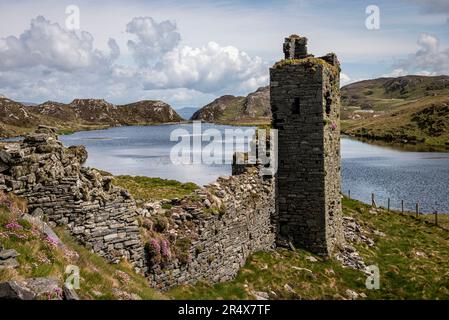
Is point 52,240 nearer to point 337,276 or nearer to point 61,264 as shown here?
point 61,264

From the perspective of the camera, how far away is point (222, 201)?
2012 cm

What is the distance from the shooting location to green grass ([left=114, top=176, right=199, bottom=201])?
38938 mm

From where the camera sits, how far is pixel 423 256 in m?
28.1

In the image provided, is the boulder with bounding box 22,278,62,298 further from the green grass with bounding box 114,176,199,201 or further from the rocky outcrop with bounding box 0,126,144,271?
the green grass with bounding box 114,176,199,201

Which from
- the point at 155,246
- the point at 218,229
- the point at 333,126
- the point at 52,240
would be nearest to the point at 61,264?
the point at 52,240

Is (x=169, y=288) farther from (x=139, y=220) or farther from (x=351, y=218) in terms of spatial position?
(x=351, y=218)

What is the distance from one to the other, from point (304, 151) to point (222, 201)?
6.89m

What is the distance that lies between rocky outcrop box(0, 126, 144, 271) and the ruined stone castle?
0.03m

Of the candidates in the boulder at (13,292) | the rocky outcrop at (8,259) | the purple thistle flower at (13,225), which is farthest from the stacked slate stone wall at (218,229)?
the boulder at (13,292)

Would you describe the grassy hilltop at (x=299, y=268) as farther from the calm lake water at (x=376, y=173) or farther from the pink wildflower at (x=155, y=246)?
the calm lake water at (x=376, y=173)

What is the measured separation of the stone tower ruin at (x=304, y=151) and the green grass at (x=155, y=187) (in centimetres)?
1411

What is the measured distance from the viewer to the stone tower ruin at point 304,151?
24.4m

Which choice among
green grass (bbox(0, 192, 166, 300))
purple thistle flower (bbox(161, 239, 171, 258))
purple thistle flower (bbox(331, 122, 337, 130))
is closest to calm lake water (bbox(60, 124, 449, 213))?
purple thistle flower (bbox(331, 122, 337, 130))
